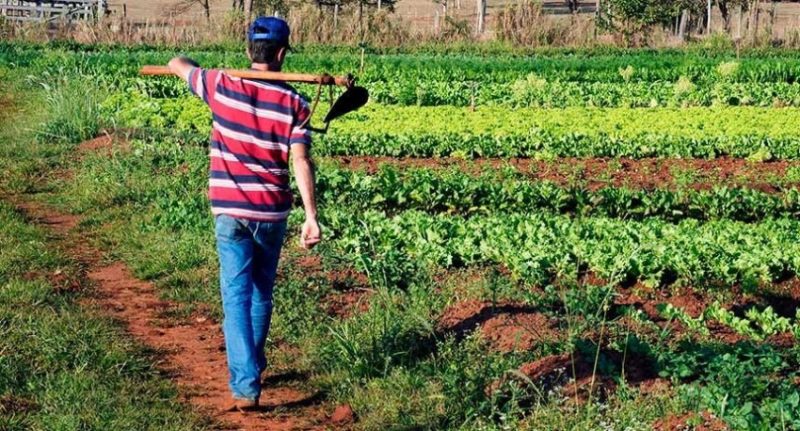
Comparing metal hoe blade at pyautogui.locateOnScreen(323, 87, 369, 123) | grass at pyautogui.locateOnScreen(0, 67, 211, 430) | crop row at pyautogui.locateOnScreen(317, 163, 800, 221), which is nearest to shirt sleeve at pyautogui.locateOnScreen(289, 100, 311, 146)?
metal hoe blade at pyautogui.locateOnScreen(323, 87, 369, 123)

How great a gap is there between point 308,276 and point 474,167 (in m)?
7.01

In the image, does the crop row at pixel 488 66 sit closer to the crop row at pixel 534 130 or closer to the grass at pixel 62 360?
the crop row at pixel 534 130

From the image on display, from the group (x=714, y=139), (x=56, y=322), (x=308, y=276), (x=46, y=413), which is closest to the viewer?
(x=46, y=413)

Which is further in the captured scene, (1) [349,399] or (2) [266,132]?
(1) [349,399]

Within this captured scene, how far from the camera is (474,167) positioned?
1622cm

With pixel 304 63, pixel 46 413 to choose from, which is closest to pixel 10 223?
pixel 46 413

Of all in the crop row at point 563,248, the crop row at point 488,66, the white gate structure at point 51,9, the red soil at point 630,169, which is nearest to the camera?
the crop row at point 563,248

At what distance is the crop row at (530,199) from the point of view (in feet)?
43.0

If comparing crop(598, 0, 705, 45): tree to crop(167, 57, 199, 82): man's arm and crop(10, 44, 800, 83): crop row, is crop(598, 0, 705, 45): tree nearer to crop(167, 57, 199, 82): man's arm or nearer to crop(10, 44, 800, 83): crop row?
crop(10, 44, 800, 83): crop row

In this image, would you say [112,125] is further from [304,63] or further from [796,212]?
[304,63]

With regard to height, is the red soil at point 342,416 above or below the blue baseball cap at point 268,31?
below

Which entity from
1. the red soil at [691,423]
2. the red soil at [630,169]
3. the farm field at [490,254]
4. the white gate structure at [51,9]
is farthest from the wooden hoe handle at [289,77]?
the white gate structure at [51,9]

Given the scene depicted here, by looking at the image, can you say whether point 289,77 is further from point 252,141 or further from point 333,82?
point 252,141

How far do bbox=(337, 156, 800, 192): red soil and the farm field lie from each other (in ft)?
0.21
